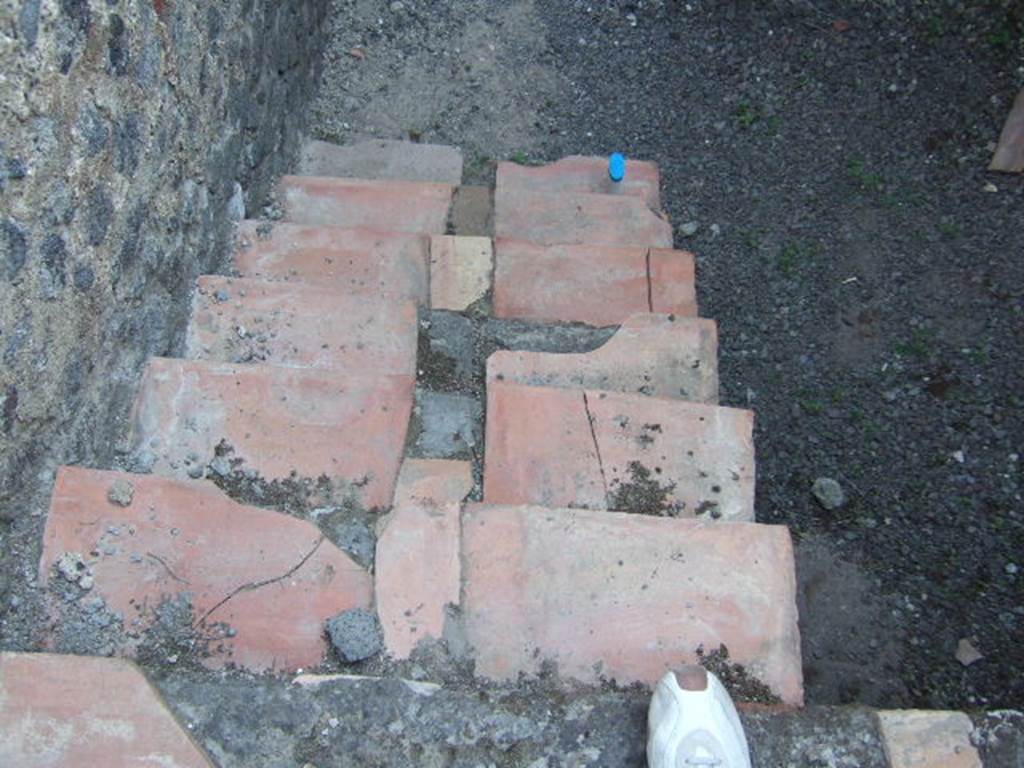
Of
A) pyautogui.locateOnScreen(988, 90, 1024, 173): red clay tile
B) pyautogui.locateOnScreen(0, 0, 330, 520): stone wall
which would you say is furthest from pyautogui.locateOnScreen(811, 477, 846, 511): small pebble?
pyautogui.locateOnScreen(0, 0, 330, 520): stone wall

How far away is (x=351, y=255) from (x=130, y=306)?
755 millimetres

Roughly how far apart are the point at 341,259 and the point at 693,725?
1.58 m

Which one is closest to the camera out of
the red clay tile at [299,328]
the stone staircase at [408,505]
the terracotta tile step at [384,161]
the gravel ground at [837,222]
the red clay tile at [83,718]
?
the red clay tile at [83,718]

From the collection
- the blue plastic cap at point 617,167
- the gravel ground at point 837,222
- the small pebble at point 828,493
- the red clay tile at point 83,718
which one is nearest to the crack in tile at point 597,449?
the red clay tile at point 83,718

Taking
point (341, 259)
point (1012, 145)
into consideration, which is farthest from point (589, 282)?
point (1012, 145)

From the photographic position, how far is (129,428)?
195 cm

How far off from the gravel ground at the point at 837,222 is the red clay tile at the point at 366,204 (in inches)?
33.4

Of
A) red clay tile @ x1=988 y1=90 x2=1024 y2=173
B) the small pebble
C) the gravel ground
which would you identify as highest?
red clay tile @ x1=988 y1=90 x2=1024 y2=173

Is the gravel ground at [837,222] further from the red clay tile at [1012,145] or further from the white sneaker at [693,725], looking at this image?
the white sneaker at [693,725]

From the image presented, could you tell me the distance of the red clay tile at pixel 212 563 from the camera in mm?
1621

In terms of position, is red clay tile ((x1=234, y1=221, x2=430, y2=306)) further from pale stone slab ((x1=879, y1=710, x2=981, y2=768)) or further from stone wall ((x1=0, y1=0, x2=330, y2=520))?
pale stone slab ((x1=879, y1=710, x2=981, y2=768))

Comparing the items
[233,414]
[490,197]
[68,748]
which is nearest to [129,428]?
[233,414]

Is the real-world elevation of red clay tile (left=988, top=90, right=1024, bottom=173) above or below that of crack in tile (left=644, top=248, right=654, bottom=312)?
above

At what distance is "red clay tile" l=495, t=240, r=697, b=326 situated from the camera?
250cm
